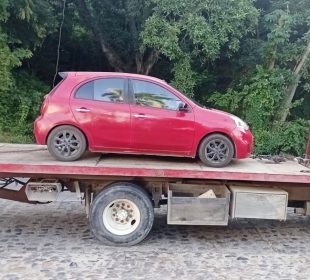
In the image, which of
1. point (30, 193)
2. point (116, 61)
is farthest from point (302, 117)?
point (30, 193)

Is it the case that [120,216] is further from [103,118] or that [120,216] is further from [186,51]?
[186,51]

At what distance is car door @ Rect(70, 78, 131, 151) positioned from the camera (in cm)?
632

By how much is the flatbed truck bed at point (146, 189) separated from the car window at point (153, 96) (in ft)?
2.75

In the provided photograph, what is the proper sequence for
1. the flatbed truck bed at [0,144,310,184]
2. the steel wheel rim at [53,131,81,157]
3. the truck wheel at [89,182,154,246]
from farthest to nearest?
the steel wheel rim at [53,131,81,157], the truck wheel at [89,182,154,246], the flatbed truck bed at [0,144,310,184]

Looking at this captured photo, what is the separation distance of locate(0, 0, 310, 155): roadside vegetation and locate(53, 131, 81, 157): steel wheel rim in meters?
8.02

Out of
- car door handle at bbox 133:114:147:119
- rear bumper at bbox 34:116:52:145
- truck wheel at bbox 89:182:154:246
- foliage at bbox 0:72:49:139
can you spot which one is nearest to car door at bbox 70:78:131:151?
car door handle at bbox 133:114:147:119

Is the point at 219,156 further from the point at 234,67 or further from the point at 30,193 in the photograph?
the point at 234,67

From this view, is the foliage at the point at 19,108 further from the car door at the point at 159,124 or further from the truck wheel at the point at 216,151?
the truck wheel at the point at 216,151

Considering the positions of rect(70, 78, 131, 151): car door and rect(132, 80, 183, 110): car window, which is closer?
rect(70, 78, 131, 151): car door

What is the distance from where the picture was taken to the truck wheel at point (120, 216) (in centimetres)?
612

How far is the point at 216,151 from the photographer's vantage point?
252 inches

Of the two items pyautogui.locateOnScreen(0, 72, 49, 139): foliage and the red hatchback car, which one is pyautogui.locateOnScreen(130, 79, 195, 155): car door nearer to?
the red hatchback car

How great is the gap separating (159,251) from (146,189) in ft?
2.98

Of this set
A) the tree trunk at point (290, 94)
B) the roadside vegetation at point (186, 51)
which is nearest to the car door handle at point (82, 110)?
the roadside vegetation at point (186, 51)
